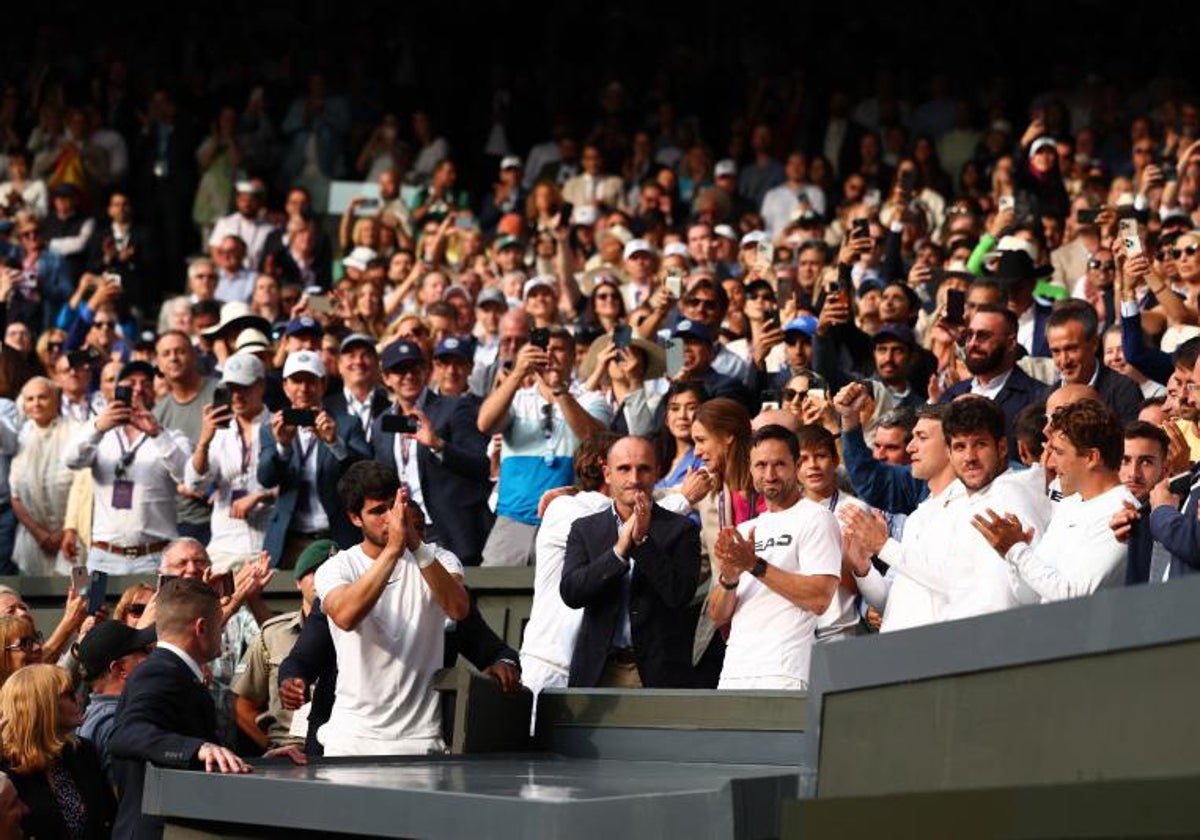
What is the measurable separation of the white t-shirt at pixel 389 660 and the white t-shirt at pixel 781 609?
117cm

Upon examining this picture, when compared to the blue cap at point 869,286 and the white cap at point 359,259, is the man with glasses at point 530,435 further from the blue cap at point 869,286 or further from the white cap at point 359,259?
the white cap at point 359,259

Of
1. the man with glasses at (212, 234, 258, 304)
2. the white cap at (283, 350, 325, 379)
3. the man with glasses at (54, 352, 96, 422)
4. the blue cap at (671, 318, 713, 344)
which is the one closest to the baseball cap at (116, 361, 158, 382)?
the man with glasses at (54, 352, 96, 422)

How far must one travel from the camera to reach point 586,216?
19.5 meters

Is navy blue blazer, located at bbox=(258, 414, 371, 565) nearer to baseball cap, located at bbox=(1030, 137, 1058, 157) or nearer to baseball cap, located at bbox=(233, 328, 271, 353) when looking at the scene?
baseball cap, located at bbox=(233, 328, 271, 353)

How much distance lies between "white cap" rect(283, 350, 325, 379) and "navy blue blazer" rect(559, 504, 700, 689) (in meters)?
3.90

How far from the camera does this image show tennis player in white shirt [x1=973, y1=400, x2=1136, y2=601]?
759 centimetres

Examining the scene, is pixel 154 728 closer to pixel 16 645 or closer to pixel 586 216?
pixel 16 645

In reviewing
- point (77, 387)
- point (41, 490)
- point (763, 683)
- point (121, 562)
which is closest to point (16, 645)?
point (763, 683)

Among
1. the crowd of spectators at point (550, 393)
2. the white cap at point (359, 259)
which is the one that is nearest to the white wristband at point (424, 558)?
the crowd of spectators at point (550, 393)

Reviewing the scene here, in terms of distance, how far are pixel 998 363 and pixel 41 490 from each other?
22.5 ft

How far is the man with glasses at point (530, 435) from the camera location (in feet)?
41.3

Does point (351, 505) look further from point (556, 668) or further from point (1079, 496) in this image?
point (1079, 496)

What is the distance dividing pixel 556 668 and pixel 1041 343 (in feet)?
14.1

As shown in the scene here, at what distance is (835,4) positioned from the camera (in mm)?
27047
